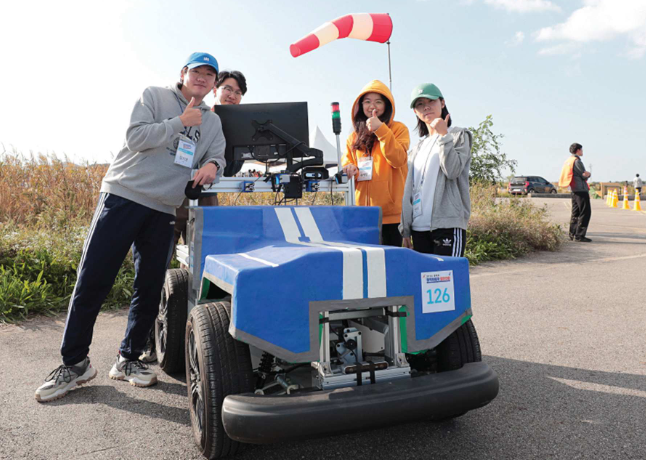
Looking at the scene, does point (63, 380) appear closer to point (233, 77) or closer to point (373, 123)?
point (373, 123)

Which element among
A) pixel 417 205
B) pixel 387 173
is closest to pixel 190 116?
pixel 387 173

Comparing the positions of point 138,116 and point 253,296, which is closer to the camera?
point 253,296

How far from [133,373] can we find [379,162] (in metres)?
2.38

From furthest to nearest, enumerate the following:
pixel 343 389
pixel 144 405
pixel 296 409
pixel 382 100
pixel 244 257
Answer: pixel 382 100 → pixel 144 405 → pixel 244 257 → pixel 343 389 → pixel 296 409

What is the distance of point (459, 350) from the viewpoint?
2410 mm

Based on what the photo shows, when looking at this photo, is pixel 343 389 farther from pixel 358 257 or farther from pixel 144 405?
pixel 144 405

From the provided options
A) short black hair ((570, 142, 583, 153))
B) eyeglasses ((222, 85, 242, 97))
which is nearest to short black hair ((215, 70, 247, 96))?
eyeglasses ((222, 85, 242, 97))

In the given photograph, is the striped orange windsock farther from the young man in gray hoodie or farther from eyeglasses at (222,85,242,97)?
the young man in gray hoodie

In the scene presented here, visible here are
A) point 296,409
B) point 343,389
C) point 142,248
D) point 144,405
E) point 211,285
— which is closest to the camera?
point 296,409

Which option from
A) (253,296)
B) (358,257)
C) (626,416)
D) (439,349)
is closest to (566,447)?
(626,416)

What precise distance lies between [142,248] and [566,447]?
9.14 ft

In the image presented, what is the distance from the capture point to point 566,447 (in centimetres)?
240

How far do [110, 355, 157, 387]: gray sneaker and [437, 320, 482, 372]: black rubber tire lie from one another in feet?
6.56

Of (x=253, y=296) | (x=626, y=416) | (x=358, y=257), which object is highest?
(x=358, y=257)
